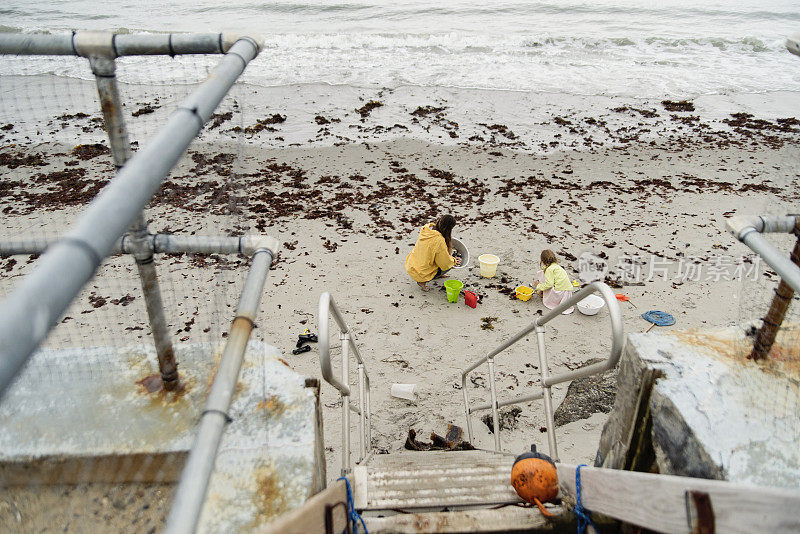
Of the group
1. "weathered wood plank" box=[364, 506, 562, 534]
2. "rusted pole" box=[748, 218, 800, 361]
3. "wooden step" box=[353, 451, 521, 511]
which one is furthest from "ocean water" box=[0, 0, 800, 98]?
"rusted pole" box=[748, 218, 800, 361]

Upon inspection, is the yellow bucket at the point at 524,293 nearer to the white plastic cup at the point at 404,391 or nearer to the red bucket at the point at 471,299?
the red bucket at the point at 471,299

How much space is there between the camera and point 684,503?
1.47 metres

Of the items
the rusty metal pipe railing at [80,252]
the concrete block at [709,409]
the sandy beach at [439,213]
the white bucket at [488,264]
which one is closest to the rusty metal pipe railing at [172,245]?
the sandy beach at [439,213]

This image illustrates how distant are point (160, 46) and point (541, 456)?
8.41ft

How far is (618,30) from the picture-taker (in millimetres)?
22984

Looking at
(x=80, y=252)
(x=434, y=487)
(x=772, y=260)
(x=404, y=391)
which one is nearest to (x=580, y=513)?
(x=434, y=487)

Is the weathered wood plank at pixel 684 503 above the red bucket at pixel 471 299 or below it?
above

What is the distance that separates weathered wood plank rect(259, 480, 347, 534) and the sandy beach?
87 centimetres

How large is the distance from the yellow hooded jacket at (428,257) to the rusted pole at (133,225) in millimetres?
4527

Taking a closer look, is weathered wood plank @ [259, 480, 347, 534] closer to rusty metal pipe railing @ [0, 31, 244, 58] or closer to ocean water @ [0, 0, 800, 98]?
rusty metal pipe railing @ [0, 31, 244, 58]

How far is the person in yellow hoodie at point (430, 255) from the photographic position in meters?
6.60

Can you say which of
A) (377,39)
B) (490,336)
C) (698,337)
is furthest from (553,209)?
(377,39)

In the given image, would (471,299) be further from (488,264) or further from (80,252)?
(80,252)

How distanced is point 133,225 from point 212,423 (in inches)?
45.4
